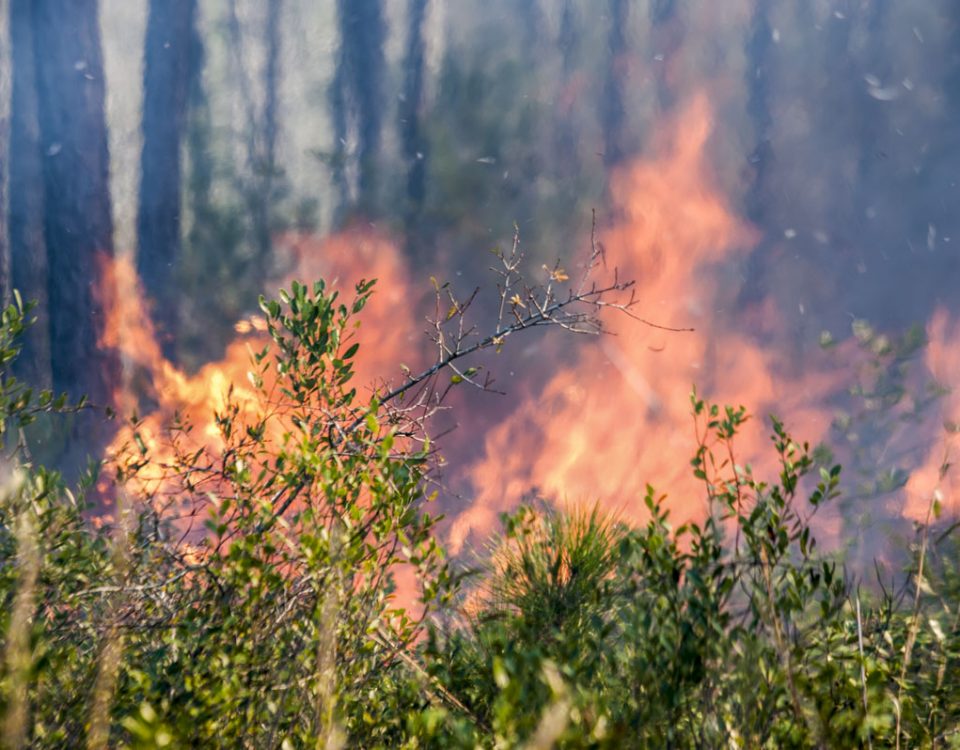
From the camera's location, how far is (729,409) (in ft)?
9.54

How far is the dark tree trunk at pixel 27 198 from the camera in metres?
13.3

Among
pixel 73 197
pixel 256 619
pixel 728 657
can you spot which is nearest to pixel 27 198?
pixel 73 197

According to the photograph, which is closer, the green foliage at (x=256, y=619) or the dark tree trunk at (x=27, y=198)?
the green foliage at (x=256, y=619)

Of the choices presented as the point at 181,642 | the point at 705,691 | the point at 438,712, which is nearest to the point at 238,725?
the point at 181,642

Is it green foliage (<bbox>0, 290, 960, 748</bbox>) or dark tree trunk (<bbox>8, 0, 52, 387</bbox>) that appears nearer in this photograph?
green foliage (<bbox>0, 290, 960, 748</bbox>)

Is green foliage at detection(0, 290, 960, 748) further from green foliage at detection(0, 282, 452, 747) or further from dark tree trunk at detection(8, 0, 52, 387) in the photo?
dark tree trunk at detection(8, 0, 52, 387)

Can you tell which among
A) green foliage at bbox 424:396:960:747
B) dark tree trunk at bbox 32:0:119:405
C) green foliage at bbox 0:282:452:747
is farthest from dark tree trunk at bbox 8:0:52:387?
green foliage at bbox 424:396:960:747

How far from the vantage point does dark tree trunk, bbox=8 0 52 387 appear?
43.5 feet

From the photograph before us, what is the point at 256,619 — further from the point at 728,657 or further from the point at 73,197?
the point at 73,197

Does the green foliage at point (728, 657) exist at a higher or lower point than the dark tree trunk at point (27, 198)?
lower

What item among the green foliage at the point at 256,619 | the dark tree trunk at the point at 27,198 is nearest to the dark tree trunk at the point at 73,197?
the dark tree trunk at the point at 27,198

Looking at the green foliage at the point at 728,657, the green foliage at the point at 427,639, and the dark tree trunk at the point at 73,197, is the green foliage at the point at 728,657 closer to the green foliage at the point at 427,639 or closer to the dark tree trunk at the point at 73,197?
the green foliage at the point at 427,639

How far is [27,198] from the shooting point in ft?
47.7

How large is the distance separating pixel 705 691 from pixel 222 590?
5.66 feet
